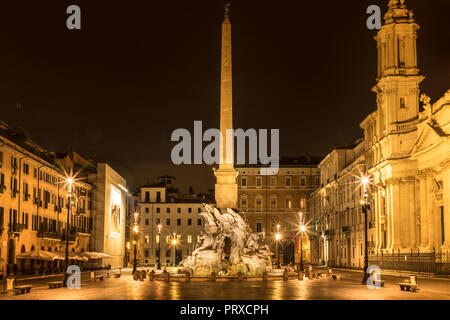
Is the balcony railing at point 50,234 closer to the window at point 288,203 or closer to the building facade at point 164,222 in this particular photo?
the building facade at point 164,222

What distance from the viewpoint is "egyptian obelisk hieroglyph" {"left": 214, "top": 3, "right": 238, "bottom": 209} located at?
40.1m

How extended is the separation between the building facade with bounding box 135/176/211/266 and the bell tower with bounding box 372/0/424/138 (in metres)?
55.4

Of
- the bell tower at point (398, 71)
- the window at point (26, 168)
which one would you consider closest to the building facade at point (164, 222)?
the bell tower at point (398, 71)

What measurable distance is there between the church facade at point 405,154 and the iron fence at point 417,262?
135cm

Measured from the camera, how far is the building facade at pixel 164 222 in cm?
10938

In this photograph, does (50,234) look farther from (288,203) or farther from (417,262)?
(288,203)

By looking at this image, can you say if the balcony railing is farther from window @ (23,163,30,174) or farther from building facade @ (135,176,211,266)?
building facade @ (135,176,211,266)

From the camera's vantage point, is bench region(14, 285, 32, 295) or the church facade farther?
the church facade

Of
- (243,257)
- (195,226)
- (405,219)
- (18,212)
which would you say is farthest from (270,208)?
(243,257)

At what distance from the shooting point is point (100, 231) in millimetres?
77125

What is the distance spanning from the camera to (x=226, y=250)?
39406 mm

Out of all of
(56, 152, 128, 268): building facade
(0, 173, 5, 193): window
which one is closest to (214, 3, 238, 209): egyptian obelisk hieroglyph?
(0, 173, 5, 193): window
